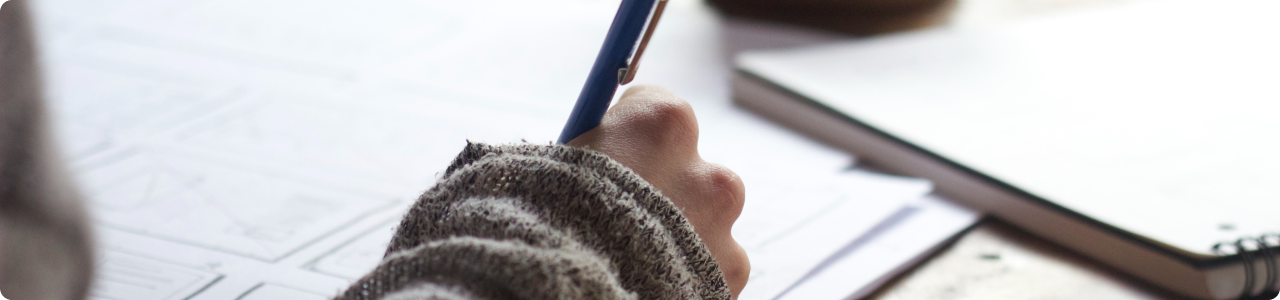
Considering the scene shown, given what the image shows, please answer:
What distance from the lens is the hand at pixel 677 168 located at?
0.33m

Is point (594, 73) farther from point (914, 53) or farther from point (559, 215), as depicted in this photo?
point (914, 53)

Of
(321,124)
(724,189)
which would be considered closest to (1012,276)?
(724,189)

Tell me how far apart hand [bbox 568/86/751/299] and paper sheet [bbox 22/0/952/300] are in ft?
0.16

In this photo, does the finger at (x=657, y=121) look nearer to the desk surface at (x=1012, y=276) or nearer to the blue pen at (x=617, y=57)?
the blue pen at (x=617, y=57)

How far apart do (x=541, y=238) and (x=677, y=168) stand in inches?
3.7

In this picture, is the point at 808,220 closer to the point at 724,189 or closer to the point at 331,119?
the point at 724,189

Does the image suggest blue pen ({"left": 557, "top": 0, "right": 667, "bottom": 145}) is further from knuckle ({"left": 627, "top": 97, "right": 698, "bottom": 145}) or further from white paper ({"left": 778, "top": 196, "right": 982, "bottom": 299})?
white paper ({"left": 778, "top": 196, "right": 982, "bottom": 299})

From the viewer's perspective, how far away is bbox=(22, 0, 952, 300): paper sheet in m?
0.41

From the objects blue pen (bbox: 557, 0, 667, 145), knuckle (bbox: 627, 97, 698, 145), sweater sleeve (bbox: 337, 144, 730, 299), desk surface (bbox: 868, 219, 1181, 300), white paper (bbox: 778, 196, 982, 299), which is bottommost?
desk surface (bbox: 868, 219, 1181, 300)

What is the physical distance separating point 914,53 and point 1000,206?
24 centimetres

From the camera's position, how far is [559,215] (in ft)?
0.90

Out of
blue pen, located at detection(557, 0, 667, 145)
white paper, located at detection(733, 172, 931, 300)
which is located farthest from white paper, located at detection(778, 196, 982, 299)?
blue pen, located at detection(557, 0, 667, 145)

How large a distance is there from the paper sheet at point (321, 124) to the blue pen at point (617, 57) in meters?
0.12

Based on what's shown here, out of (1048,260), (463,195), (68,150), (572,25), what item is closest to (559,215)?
(463,195)
